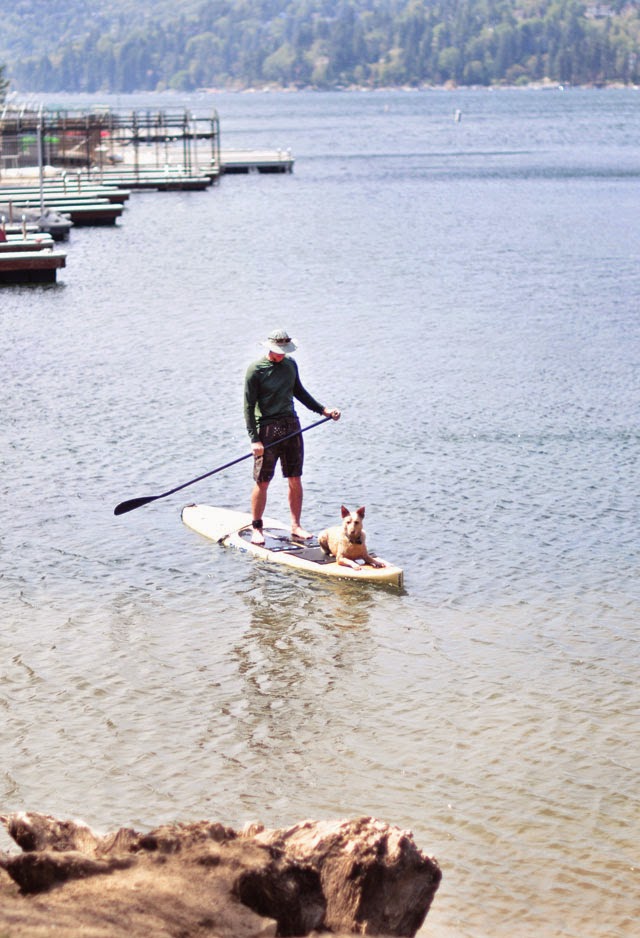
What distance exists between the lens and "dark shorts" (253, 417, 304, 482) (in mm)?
14320

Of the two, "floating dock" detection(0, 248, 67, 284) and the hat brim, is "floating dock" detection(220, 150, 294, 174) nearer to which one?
"floating dock" detection(0, 248, 67, 284)

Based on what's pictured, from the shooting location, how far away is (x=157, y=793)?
9430 millimetres

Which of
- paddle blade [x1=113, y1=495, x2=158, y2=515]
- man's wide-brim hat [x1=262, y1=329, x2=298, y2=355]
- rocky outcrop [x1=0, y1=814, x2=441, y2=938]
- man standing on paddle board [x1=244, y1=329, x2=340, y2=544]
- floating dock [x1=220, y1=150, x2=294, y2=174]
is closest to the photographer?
rocky outcrop [x1=0, y1=814, x2=441, y2=938]

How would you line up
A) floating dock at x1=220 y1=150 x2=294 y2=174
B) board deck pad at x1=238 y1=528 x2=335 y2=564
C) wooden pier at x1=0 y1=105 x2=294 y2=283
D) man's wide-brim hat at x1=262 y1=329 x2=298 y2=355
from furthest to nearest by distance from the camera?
floating dock at x1=220 y1=150 x2=294 y2=174
wooden pier at x1=0 y1=105 x2=294 y2=283
board deck pad at x1=238 y1=528 x2=335 y2=564
man's wide-brim hat at x1=262 y1=329 x2=298 y2=355

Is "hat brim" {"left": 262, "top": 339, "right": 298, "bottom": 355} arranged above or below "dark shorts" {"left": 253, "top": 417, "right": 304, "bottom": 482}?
above

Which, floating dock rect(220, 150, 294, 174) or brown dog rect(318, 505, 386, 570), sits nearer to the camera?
brown dog rect(318, 505, 386, 570)

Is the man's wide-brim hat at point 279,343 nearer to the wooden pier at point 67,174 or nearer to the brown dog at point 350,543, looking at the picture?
the brown dog at point 350,543

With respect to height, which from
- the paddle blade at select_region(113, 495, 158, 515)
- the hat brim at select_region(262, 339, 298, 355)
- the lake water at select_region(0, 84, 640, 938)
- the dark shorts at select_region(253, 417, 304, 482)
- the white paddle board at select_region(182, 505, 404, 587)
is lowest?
the lake water at select_region(0, 84, 640, 938)

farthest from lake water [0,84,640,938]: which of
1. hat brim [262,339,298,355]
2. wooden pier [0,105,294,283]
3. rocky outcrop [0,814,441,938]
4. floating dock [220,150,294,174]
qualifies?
floating dock [220,150,294,174]

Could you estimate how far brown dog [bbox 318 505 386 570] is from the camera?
13.6 metres

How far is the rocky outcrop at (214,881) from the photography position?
5691mm

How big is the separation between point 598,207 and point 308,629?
56131 mm

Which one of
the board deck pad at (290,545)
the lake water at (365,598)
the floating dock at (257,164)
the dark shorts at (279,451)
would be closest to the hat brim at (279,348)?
the dark shorts at (279,451)

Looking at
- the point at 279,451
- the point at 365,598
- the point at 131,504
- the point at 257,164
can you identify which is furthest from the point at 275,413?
the point at 257,164
